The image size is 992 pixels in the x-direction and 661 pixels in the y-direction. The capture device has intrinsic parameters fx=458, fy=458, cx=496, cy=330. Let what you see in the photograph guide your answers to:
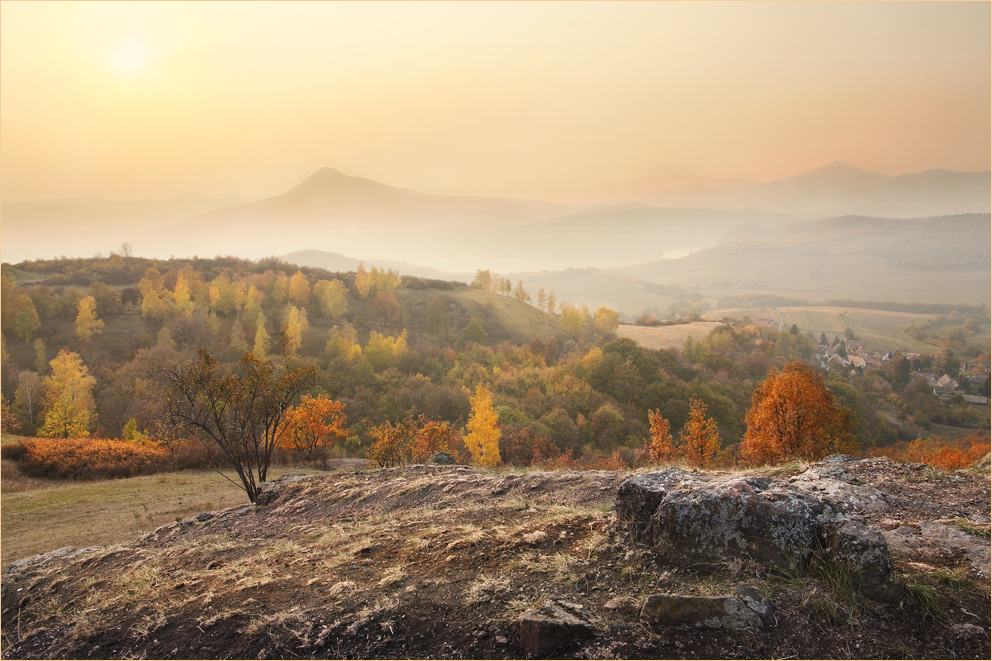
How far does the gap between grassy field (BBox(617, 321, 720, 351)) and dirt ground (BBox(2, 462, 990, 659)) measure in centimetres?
11552

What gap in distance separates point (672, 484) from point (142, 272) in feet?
488

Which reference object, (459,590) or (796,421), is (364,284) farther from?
(459,590)

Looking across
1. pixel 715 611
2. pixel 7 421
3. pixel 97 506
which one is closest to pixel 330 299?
pixel 7 421

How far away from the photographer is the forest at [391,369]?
188 feet

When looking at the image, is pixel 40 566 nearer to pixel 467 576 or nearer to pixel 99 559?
pixel 99 559

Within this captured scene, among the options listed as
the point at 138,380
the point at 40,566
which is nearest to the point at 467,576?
the point at 40,566

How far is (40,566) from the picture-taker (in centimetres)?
1214

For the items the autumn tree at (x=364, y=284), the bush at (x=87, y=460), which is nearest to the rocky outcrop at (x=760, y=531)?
the bush at (x=87, y=460)

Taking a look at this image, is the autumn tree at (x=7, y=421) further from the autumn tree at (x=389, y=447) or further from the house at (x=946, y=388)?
the house at (x=946, y=388)

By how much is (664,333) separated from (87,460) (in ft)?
436

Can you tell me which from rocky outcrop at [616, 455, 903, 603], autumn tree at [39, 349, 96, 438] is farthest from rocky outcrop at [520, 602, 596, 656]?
autumn tree at [39, 349, 96, 438]

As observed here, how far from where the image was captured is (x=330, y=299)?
115125mm

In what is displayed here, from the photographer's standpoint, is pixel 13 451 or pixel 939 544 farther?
pixel 13 451

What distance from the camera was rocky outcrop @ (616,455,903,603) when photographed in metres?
5.72
